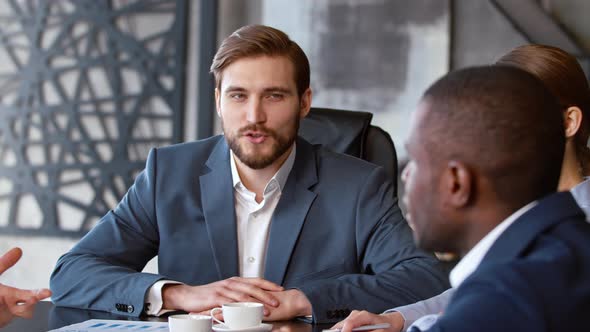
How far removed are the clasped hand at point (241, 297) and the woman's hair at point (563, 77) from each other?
69 centimetres

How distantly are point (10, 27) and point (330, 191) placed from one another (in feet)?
11.5

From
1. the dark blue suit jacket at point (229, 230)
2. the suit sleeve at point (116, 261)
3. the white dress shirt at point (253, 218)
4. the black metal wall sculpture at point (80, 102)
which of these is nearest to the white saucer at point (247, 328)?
the suit sleeve at point (116, 261)

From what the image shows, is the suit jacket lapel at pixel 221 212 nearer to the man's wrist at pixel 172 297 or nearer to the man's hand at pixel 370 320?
the man's wrist at pixel 172 297

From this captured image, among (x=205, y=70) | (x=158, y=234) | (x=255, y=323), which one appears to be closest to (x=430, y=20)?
(x=205, y=70)

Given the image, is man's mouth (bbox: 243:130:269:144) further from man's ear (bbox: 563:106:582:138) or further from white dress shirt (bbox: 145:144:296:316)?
man's ear (bbox: 563:106:582:138)

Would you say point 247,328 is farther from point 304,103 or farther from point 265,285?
point 304,103

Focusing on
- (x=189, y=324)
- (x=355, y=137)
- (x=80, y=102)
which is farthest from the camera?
(x=80, y=102)

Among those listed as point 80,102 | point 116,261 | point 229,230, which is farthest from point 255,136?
point 80,102

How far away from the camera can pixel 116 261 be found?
218cm

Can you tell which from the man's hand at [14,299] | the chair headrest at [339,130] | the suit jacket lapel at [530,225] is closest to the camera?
the suit jacket lapel at [530,225]

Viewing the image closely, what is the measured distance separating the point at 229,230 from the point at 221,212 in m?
0.06

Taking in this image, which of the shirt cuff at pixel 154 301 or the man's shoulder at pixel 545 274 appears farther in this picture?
the shirt cuff at pixel 154 301

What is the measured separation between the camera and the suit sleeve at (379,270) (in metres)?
1.82

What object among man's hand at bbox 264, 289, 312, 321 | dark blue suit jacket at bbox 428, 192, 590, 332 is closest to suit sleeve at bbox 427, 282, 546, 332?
dark blue suit jacket at bbox 428, 192, 590, 332
